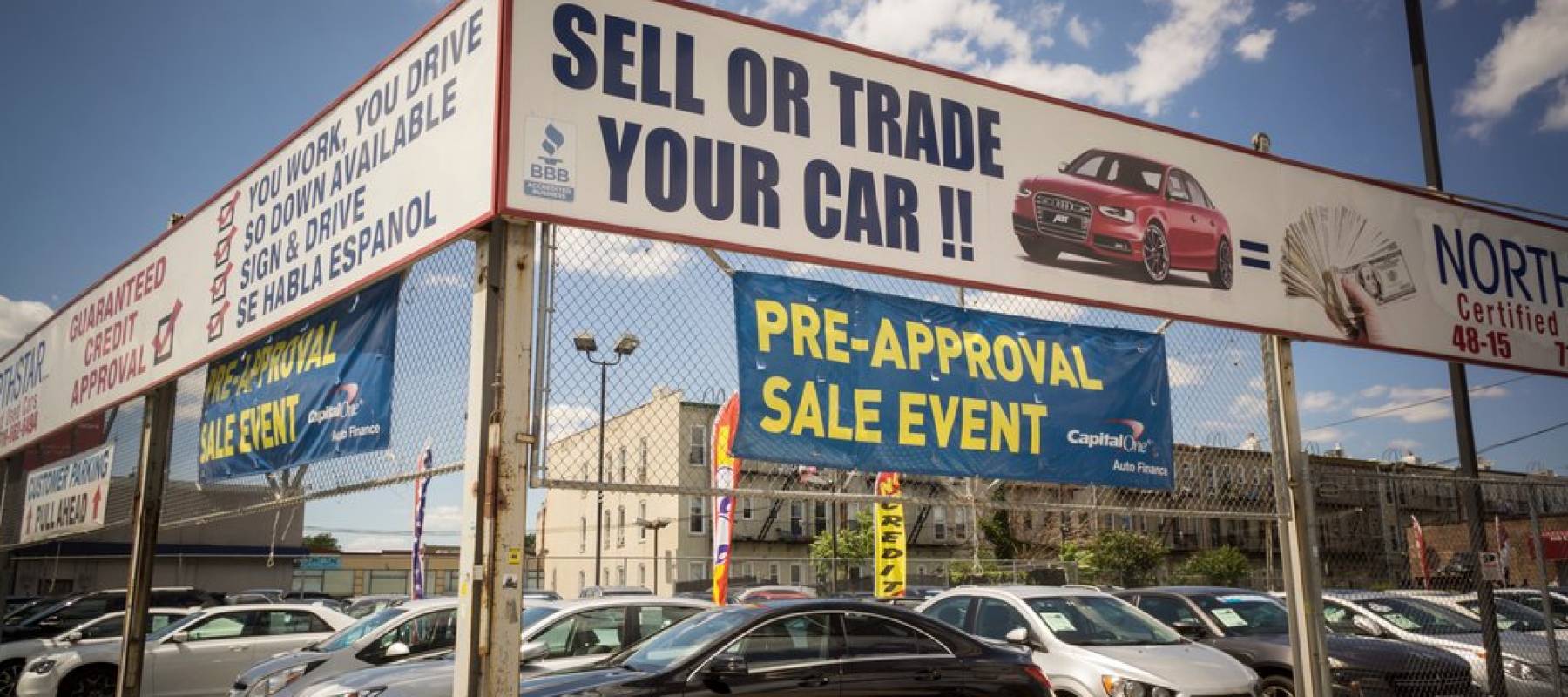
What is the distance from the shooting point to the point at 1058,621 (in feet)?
32.8

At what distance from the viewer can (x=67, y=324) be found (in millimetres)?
14336

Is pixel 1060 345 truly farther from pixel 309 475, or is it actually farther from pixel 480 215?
pixel 309 475

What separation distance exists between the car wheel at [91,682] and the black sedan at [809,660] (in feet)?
30.9

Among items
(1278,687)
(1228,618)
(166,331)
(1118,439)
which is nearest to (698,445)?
(1228,618)

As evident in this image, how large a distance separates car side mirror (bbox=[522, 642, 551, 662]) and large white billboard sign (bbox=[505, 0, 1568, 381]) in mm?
4214

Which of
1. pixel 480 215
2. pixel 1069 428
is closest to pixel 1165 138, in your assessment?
pixel 1069 428

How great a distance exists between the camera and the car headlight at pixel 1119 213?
9.36m

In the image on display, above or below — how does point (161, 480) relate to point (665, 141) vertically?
below

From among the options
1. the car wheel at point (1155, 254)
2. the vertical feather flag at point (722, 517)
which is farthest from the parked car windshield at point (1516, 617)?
the vertical feather flag at point (722, 517)

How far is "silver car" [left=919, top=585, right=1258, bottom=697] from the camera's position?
29.5 ft

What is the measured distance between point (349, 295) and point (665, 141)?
309 centimetres

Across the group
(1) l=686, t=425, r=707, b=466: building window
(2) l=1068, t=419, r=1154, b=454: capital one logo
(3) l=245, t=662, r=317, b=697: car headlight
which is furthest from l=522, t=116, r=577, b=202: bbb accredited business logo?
(3) l=245, t=662, r=317, b=697: car headlight

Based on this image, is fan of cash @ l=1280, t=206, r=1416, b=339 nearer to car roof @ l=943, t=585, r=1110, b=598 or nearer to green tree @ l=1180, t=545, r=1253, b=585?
car roof @ l=943, t=585, r=1110, b=598

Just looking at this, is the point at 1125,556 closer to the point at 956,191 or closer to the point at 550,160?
the point at 956,191
